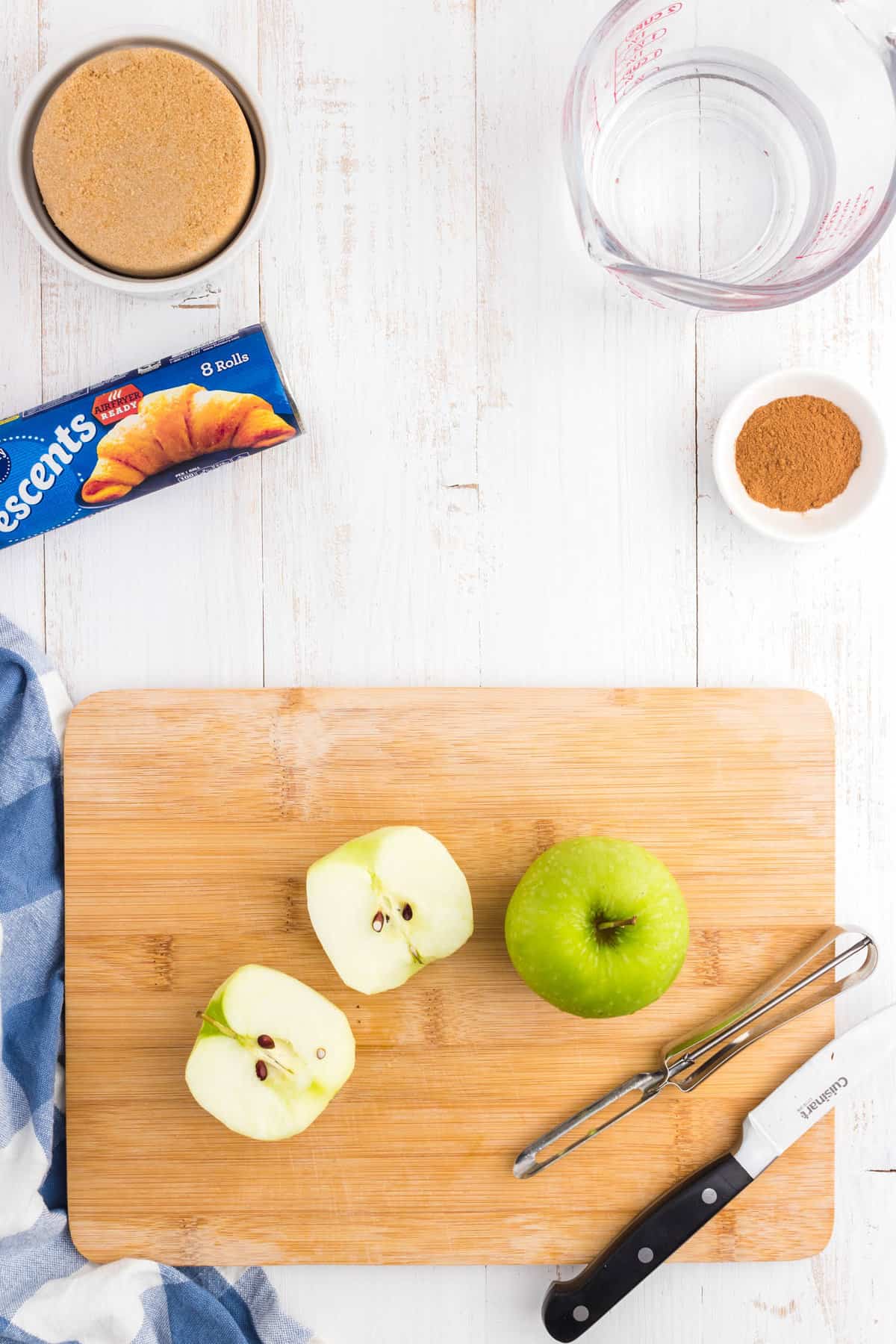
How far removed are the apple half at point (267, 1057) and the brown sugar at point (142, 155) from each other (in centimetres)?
53

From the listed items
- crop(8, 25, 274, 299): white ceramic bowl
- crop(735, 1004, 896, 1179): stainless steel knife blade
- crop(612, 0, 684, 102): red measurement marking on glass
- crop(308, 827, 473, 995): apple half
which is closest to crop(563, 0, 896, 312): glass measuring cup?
crop(612, 0, 684, 102): red measurement marking on glass

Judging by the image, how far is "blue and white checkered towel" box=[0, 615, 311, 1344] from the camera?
767 millimetres

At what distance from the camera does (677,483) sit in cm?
81

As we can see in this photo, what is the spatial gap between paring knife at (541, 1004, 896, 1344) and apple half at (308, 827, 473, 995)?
0.88ft

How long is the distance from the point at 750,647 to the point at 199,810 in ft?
1.50

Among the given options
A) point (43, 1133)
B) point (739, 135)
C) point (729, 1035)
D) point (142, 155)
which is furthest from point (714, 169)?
point (43, 1133)

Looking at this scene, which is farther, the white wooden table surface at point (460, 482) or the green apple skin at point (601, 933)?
the white wooden table surface at point (460, 482)

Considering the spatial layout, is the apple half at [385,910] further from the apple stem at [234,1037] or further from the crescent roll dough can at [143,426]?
the crescent roll dough can at [143,426]

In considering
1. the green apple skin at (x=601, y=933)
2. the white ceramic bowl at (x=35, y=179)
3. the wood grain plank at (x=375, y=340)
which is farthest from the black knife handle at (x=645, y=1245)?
the white ceramic bowl at (x=35, y=179)

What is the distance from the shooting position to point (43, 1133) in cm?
78

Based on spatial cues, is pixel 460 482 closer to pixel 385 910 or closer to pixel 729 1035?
pixel 385 910

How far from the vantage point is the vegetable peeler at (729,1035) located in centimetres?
78

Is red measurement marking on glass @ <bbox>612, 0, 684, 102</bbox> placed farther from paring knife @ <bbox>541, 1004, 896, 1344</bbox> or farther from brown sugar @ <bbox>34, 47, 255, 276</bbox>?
paring knife @ <bbox>541, 1004, 896, 1344</bbox>

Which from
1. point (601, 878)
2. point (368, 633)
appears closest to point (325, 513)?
point (368, 633)
